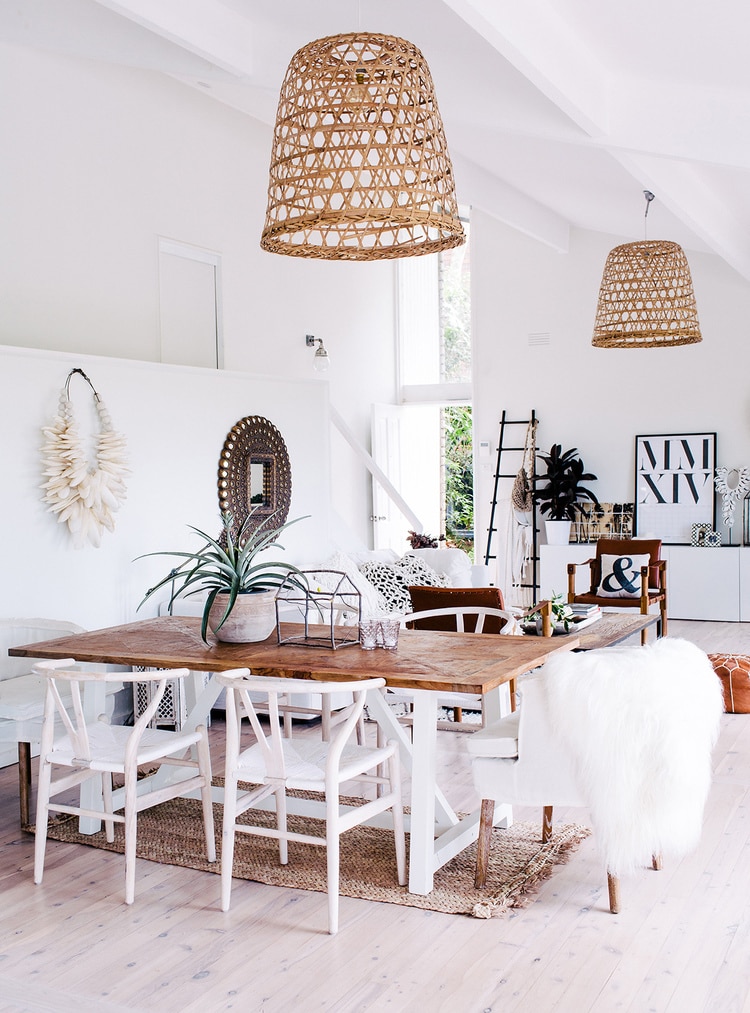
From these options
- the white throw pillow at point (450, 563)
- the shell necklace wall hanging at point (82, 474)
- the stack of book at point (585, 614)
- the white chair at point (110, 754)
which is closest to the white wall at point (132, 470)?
the shell necklace wall hanging at point (82, 474)

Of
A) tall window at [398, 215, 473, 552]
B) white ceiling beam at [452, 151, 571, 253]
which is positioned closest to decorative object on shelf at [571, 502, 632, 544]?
tall window at [398, 215, 473, 552]

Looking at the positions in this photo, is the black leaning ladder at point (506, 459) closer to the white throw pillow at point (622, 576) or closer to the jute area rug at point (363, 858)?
the white throw pillow at point (622, 576)

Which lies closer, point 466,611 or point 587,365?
point 466,611

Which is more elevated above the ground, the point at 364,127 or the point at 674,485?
the point at 364,127

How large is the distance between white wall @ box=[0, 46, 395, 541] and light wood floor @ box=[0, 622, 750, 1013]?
12.7ft

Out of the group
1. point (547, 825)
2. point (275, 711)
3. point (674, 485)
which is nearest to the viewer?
point (275, 711)

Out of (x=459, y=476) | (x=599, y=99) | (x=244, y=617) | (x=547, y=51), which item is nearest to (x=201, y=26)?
(x=547, y=51)

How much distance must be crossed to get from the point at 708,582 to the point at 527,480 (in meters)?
2.01

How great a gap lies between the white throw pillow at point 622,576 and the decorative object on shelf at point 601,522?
5.53ft

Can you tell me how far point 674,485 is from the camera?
31.8 ft

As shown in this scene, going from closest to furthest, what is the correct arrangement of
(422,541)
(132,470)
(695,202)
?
1. (132,470)
2. (695,202)
3. (422,541)

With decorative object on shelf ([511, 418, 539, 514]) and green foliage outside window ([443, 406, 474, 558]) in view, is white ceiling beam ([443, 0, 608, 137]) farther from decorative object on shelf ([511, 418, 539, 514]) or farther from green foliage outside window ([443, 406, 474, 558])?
green foliage outside window ([443, 406, 474, 558])

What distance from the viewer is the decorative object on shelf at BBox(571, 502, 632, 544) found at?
9922 millimetres

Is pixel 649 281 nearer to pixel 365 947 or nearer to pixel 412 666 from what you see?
pixel 412 666
